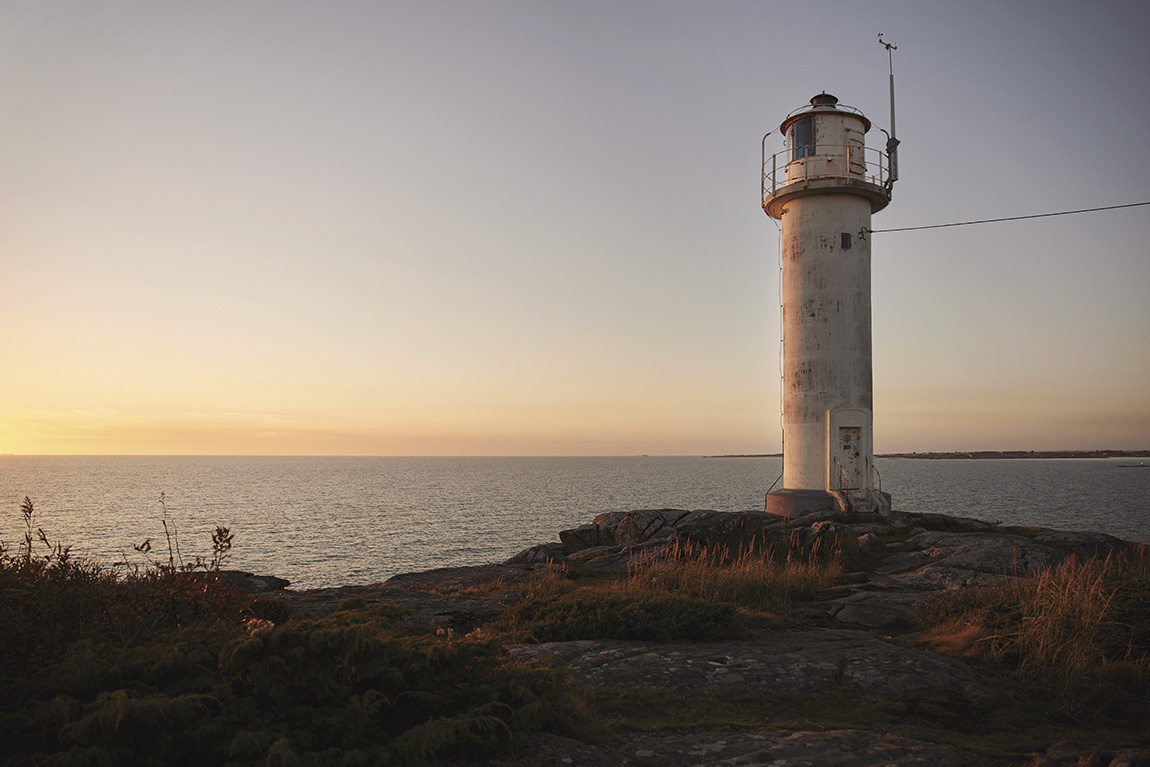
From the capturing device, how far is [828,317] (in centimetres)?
2006

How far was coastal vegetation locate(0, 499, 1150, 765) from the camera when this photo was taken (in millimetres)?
3828

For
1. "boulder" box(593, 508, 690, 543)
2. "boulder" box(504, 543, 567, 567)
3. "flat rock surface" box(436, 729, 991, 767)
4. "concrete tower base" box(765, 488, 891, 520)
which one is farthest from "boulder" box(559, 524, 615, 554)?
"flat rock surface" box(436, 729, 991, 767)

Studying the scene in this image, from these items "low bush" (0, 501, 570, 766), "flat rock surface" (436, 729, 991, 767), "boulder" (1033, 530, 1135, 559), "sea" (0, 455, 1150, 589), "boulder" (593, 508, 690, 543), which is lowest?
"sea" (0, 455, 1150, 589)

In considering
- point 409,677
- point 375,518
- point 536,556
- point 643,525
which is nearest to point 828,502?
point 643,525

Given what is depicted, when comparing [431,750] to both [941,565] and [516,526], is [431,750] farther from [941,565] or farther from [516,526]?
[516,526]

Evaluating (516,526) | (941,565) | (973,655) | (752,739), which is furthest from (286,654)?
(516,526)

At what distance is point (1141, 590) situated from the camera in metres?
7.38

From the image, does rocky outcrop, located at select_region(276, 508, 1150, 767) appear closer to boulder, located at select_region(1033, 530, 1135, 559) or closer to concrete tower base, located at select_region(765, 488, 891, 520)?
boulder, located at select_region(1033, 530, 1135, 559)

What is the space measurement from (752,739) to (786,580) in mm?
6732

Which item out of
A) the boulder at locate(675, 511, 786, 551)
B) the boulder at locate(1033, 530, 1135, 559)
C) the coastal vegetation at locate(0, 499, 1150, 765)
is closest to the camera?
the coastal vegetation at locate(0, 499, 1150, 765)

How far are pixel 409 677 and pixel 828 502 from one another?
57.5 feet

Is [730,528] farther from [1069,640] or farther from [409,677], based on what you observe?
[409,677]

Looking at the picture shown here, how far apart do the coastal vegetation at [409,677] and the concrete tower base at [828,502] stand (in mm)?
11100

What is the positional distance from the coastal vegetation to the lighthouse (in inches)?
444
